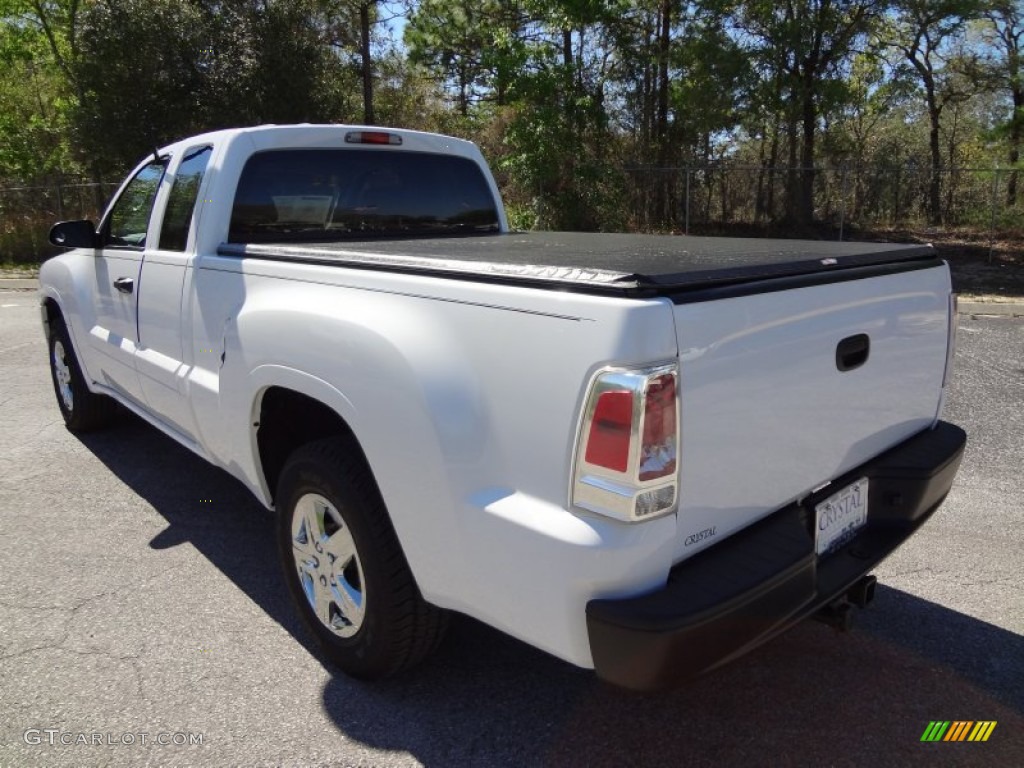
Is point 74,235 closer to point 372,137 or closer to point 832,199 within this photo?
point 372,137

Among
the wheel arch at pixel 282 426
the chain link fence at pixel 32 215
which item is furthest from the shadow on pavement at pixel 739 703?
the chain link fence at pixel 32 215

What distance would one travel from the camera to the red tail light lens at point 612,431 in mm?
1808

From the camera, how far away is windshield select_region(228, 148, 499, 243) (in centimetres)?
375

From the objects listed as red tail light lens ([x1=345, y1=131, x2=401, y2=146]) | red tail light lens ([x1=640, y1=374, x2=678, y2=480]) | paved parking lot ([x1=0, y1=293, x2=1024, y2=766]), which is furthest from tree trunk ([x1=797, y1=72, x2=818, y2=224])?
red tail light lens ([x1=640, y1=374, x2=678, y2=480])

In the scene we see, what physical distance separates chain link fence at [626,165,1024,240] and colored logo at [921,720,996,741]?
14.3 m

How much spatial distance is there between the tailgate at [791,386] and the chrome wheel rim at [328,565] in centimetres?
122

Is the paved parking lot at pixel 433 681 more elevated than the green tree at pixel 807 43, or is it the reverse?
the green tree at pixel 807 43

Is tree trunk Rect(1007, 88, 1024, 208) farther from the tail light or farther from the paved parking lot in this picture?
the tail light

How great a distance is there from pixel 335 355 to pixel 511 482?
786 mm

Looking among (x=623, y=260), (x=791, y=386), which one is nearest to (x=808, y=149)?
(x=623, y=260)

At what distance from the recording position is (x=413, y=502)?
89.2 inches

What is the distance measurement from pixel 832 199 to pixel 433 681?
18.9 m

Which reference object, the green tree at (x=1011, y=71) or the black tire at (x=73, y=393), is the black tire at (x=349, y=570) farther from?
the green tree at (x=1011, y=71)

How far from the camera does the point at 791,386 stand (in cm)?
221
